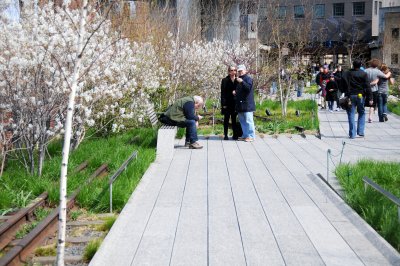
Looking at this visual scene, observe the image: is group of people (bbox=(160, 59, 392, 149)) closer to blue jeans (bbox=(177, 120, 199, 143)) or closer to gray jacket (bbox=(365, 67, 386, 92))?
blue jeans (bbox=(177, 120, 199, 143))

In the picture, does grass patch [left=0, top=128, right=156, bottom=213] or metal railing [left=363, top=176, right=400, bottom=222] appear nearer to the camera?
metal railing [left=363, top=176, right=400, bottom=222]

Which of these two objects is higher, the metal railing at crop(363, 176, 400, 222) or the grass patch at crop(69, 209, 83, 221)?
the metal railing at crop(363, 176, 400, 222)

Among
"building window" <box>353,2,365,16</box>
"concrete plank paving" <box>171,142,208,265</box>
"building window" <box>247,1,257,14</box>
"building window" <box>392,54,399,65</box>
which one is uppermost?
"building window" <box>353,2,365,16</box>

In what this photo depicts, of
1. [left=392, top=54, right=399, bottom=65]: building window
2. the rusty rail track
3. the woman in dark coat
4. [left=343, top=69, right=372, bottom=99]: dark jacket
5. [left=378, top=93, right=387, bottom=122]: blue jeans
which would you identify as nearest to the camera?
the rusty rail track

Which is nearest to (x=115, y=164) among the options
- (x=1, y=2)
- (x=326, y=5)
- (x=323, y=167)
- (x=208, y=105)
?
(x=323, y=167)

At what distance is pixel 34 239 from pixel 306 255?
2877mm

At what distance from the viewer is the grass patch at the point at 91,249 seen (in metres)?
6.07

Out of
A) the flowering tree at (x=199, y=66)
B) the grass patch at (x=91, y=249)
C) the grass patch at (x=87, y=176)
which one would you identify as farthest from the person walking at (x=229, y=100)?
the grass patch at (x=91, y=249)

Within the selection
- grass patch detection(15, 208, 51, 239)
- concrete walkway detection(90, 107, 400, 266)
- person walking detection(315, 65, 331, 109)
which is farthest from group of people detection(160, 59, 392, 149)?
person walking detection(315, 65, 331, 109)

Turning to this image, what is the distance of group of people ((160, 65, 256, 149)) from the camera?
46.4ft

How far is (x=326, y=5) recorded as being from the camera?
74.2m

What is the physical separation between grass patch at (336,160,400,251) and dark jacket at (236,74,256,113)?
5.01 m

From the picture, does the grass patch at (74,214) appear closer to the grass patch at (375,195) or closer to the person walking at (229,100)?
the grass patch at (375,195)

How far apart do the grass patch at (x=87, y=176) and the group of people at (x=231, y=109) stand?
843 millimetres
